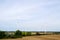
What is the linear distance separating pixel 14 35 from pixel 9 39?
1.16m

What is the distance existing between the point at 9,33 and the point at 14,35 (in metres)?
0.81

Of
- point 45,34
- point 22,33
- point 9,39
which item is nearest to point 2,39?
point 9,39

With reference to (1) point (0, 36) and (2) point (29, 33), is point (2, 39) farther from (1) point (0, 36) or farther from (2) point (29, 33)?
(2) point (29, 33)

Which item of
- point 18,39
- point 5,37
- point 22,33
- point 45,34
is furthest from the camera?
point 45,34

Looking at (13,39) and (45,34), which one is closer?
(13,39)

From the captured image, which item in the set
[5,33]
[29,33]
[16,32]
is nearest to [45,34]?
[29,33]

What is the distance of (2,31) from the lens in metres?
16.4

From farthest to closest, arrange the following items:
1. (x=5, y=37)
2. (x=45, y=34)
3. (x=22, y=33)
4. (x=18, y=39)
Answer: (x=45, y=34)
(x=22, y=33)
(x=5, y=37)
(x=18, y=39)

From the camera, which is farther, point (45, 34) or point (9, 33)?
point (45, 34)

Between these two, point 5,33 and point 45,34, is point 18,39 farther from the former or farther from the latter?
point 45,34

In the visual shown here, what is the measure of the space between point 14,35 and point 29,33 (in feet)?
9.53

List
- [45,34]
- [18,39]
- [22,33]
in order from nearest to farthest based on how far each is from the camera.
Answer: [18,39] → [22,33] → [45,34]

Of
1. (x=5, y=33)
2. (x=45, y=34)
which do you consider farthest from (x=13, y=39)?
(x=45, y=34)

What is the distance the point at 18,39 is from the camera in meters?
14.8
